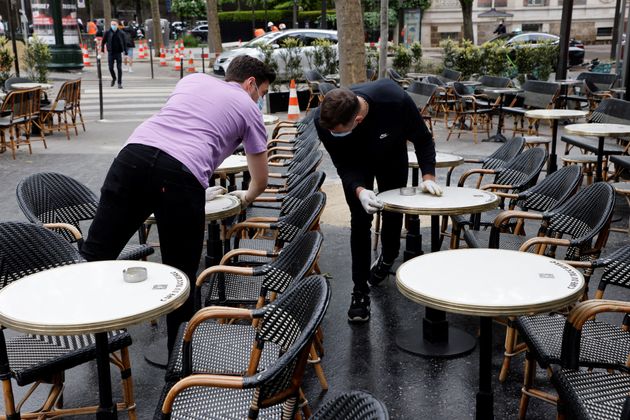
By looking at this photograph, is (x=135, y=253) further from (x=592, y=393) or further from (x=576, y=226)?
(x=592, y=393)

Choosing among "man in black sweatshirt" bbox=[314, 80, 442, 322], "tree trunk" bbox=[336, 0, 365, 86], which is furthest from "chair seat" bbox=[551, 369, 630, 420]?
"tree trunk" bbox=[336, 0, 365, 86]

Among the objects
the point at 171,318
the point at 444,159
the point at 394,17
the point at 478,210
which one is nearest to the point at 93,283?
the point at 171,318

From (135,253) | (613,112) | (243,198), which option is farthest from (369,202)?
(613,112)

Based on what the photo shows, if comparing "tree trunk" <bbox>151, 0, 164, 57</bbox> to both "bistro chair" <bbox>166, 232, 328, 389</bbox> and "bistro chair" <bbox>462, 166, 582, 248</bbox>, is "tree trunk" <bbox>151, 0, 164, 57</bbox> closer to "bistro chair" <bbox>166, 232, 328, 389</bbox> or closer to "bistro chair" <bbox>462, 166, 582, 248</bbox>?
"bistro chair" <bbox>462, 166, 582, 248</bbox>

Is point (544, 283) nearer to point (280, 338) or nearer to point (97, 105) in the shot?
point (280, 338)

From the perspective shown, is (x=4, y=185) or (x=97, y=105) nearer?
(x=4, y=185)

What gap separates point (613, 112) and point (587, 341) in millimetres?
6156

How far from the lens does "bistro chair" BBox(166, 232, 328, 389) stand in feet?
10.6

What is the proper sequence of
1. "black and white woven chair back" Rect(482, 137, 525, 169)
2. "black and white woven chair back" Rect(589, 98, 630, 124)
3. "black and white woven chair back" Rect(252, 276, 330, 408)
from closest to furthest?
"black and white woven chair back" Rect(252, 276, 330, 408) → "black and white woven chair back" Rect(482, 137, 525, 169) → "black and white woven chair back" Rect(589, 98, 630, 124)

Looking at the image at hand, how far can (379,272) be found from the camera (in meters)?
5.73

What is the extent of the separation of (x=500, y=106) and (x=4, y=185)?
26.0ft

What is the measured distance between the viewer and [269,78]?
13.5 feet

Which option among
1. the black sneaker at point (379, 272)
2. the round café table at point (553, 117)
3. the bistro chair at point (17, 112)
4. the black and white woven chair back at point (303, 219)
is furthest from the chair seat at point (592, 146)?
the bistro chair at point (17, 112)

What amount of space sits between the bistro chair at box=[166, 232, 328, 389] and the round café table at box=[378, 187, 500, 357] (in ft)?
2.85
